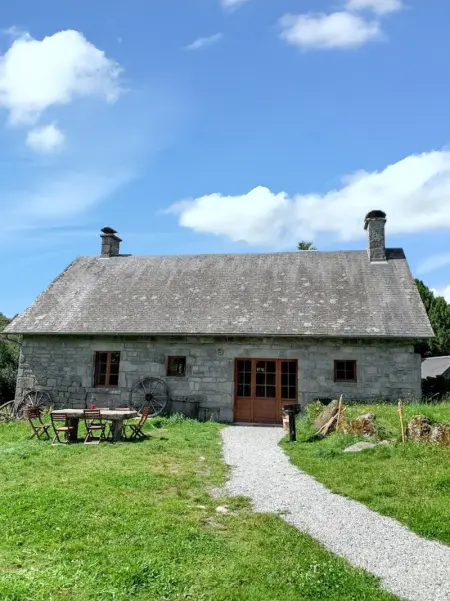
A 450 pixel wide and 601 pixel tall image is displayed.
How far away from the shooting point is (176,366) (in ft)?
52.2

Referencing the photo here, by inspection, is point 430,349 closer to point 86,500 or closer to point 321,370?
point 321,370

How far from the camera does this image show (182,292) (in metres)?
17.6

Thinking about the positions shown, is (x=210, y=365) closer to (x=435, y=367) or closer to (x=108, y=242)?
(x=108, y=242)

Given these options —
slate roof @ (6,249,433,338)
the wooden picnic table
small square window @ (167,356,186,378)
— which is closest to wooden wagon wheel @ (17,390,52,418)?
slate roof @ (6,249,433,338)

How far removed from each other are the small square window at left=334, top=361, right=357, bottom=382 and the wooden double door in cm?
124

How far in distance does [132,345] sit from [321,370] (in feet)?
20.2

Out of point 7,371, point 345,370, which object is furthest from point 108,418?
point 7,371

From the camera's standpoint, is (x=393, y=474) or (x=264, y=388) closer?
(x=393, y=474)

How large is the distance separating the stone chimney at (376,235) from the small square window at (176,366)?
7.95m

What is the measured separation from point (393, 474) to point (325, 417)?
458 centimetres

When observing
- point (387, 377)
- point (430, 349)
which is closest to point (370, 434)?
point (387, 377)

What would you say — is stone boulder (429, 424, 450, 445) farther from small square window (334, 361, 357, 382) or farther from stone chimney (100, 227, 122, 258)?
stone chimney (100, 227, 122, 258)

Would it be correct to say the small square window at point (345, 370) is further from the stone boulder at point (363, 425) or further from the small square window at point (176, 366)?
the small square window at point (176, 366)

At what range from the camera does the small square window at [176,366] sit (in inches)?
624
